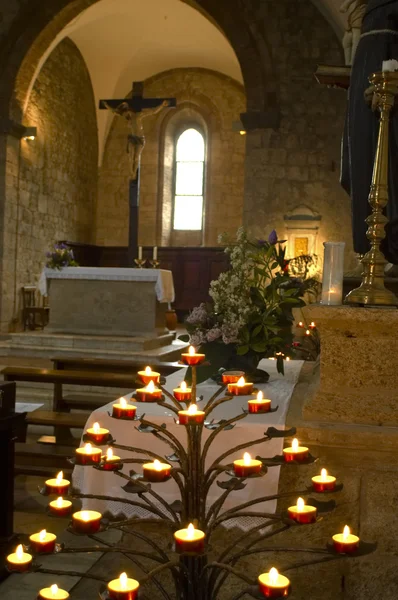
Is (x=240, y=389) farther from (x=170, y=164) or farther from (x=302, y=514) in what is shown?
(x=170, y=164)

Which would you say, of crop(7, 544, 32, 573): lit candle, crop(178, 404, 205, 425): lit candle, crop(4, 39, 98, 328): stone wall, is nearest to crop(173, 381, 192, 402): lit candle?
crop(178, 404, 205, 425): lit candle

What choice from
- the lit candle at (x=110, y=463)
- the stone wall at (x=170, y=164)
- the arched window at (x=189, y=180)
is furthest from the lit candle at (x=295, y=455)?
the arched window at (x=189, y=180)

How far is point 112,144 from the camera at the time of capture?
15539 mm

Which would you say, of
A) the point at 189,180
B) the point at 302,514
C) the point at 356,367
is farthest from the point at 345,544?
the point at 189,180

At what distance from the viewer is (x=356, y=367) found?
6.95 feet

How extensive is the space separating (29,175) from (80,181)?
104 inches

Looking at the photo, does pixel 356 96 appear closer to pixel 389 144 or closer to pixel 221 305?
pixel 389 144

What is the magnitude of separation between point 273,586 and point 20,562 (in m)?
0.53

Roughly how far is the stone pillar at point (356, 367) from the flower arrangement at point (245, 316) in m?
0.64

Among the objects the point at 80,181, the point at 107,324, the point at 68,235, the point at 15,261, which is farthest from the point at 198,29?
the point at 107,324

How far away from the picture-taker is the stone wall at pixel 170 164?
50.0ft

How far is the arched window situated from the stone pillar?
44.6ft

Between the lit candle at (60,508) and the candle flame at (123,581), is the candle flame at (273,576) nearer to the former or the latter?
the candle flame at (123,581)

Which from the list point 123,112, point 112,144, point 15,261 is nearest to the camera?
A: point 123,112
